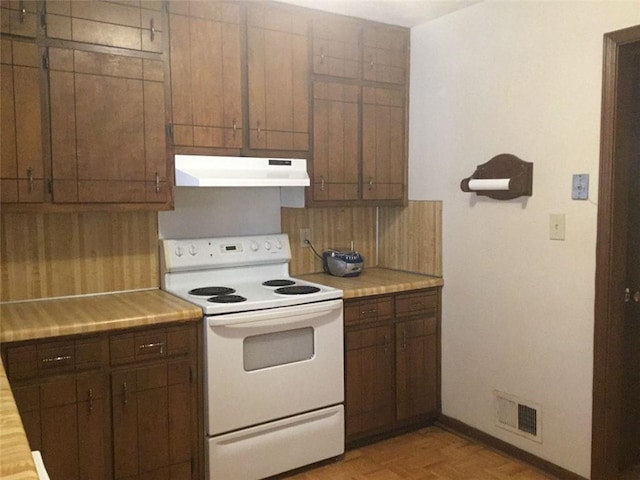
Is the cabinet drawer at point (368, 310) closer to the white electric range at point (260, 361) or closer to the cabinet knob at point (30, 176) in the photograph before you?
the white electric range at point (260, 361)

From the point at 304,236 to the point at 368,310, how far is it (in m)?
0.71

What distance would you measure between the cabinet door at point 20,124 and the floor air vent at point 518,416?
2527 millimetres

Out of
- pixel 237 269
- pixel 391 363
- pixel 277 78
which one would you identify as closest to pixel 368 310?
pixel 391 363

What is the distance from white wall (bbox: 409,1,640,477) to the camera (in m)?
2.62

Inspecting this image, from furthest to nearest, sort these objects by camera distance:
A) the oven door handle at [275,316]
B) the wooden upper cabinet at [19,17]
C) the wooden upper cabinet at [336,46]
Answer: the wooden upper cabinet at [336,46], the oven door handle at [275,316], the wooden upper cabinet at [19,17]

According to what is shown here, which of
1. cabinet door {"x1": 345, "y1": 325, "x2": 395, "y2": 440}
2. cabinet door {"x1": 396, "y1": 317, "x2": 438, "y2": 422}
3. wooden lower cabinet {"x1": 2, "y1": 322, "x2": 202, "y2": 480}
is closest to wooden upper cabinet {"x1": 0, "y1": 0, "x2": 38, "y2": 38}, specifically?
wooden lower cabinet {"x1": 2, "y1": 322, "x2": 202, "y2": 480}

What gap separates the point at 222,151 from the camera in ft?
9.33

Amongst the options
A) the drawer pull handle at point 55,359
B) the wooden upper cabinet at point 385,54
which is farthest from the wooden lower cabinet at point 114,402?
the wooden upper cabinet at point 385,54

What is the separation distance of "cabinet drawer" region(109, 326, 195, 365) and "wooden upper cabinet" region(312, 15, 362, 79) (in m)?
1.62

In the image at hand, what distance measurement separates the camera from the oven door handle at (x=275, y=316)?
8.27ft

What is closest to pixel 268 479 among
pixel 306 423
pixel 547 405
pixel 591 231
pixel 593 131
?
pixel 306 423

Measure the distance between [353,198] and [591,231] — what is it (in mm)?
1308

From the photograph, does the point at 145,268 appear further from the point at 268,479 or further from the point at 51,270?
the point at 268,479

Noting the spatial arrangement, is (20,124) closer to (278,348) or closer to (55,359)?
→ (55,359)
